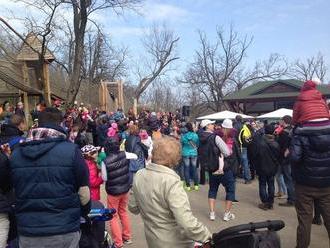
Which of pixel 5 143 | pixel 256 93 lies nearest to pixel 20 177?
pixel 5 143

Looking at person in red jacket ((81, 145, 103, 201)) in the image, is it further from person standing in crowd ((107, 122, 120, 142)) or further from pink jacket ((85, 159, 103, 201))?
person standing in crowd ((107, 122, 120, 142))

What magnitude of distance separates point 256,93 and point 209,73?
11.9 metres

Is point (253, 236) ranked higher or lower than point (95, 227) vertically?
higher

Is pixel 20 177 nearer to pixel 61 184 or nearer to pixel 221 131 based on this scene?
pixel 61 184

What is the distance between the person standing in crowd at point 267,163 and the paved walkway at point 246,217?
259 millimetres

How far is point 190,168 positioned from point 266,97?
2993 centimetres

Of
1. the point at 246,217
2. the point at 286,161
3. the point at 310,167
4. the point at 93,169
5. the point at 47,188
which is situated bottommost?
the point at 246,217

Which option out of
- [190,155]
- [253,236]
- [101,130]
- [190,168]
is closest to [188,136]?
[190,155]

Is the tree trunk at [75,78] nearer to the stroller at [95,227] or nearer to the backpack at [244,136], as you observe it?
the backpack at [244,136]

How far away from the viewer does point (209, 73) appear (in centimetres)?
5353

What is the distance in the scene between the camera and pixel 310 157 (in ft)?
20.0

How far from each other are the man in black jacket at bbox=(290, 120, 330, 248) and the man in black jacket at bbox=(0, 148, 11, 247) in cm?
348

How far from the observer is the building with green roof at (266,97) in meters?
41.1

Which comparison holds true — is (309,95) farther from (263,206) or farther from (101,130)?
(101,130)
